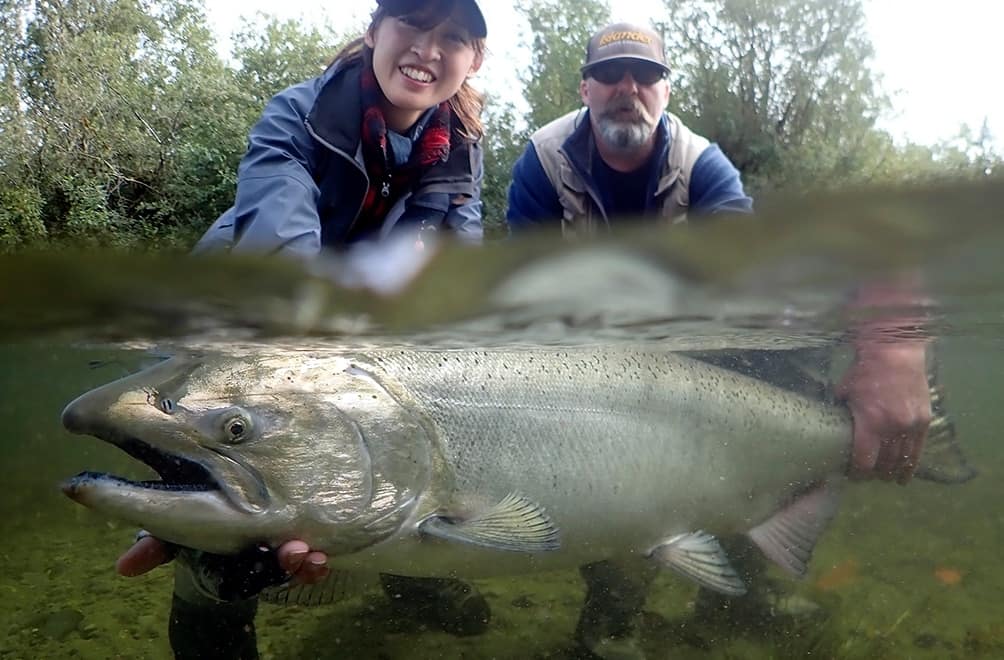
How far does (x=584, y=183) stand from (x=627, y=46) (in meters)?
0.94

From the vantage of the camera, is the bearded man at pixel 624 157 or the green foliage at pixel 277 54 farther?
the green foliage at pixel 277 54

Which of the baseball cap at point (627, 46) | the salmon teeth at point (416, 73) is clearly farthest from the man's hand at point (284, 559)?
the baseball cap at point (627, 46)

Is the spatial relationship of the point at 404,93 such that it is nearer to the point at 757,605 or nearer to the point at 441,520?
the point at 441,520

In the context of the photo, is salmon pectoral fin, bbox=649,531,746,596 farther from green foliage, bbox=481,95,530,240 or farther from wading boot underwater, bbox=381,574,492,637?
green foliage, bbox=481,95,530,240

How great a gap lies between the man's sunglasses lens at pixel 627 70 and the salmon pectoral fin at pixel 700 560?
309cm

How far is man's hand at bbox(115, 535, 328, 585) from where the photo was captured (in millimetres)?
2566

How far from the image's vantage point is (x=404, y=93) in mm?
3748

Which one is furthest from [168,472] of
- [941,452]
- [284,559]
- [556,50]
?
[556,50]

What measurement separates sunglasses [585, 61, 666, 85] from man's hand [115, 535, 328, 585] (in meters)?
3.70

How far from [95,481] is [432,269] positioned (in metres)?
1.19

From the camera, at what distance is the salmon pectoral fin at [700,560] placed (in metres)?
3.10

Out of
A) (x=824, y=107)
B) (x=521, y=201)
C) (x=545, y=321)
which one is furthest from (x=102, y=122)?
(x=824, y=107)

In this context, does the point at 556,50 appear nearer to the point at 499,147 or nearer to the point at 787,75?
the point at 499,147

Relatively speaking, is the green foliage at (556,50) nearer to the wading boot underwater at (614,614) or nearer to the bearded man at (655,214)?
the bearded man at (655,214)
